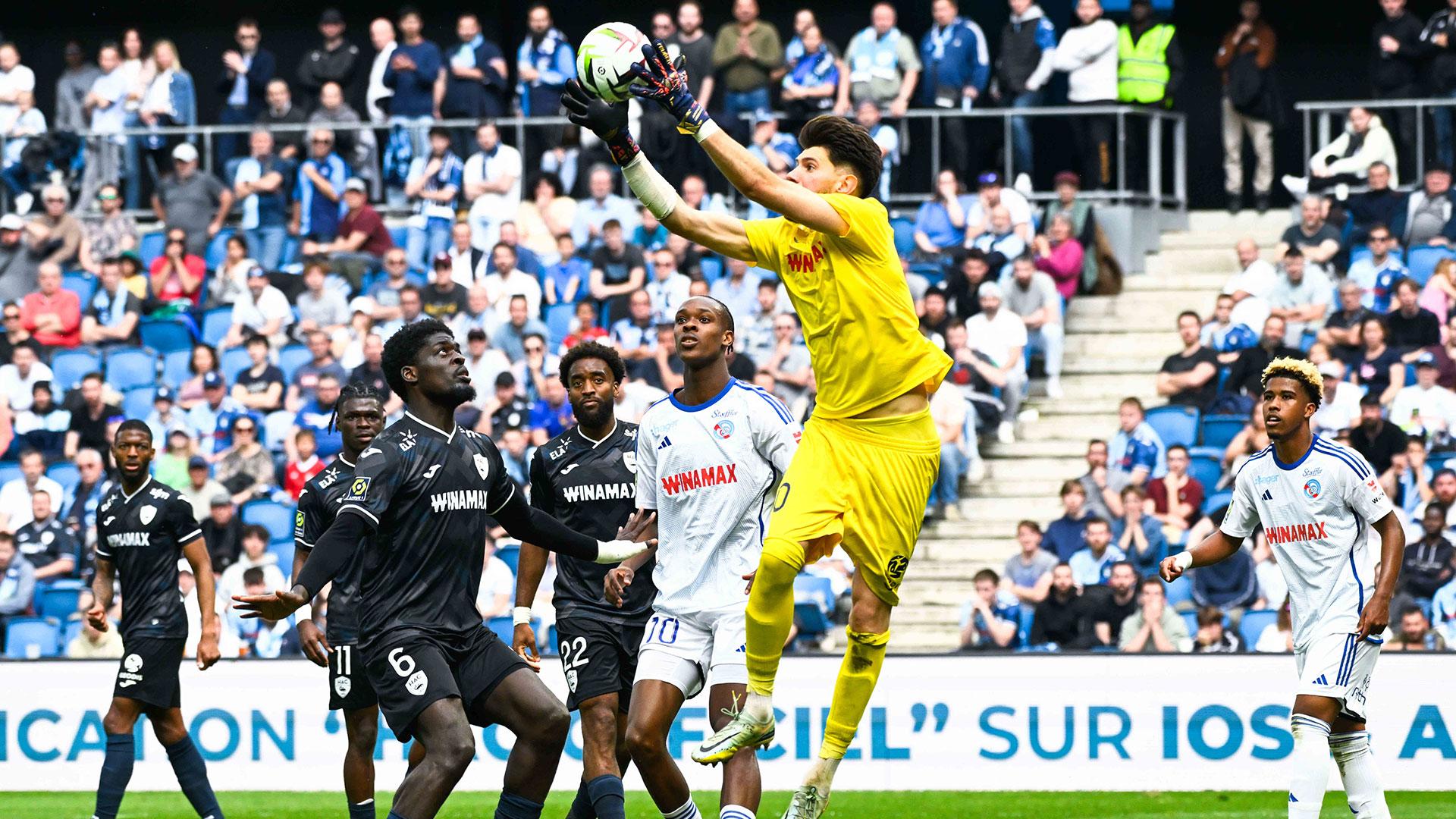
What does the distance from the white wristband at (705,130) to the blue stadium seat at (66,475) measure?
41.7ft

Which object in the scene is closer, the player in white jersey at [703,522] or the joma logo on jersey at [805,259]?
the joma logo on jersey at [805,259]

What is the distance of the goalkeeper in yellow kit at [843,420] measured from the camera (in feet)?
27.6

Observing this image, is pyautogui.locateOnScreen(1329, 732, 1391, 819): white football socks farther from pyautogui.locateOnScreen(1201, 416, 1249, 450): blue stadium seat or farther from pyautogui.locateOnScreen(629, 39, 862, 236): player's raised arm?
pyautogui.locateOnScreen(1201, 416, 1249, 450): blue stadium seat

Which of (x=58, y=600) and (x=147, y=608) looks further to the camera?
(x=58, y=600)

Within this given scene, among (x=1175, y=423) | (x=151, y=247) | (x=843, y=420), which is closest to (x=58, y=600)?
(x=151, y=247)

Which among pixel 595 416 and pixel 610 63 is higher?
pixel 610 63

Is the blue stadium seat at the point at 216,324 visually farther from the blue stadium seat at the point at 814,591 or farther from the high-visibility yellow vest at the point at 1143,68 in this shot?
the high-visibility yellow vest at the point at 1143,68

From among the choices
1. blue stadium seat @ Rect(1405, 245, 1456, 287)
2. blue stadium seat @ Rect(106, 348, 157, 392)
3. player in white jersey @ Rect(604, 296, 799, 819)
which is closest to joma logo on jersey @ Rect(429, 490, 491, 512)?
player in white jersey @ Rect(604, 296, 799, 819)

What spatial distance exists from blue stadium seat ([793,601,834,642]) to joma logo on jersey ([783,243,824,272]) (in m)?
8.41

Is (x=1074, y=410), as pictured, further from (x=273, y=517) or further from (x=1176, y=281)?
(x=273, y=517)

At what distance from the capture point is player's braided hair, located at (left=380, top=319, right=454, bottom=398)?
9.18 metres

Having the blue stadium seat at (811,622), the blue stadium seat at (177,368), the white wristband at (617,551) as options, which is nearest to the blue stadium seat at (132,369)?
the blue stadium seat at (177,368)

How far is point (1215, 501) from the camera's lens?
1691 cm

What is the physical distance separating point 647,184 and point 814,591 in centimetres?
908
